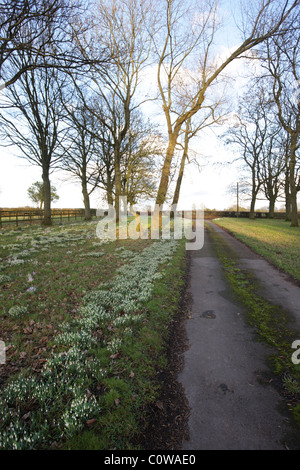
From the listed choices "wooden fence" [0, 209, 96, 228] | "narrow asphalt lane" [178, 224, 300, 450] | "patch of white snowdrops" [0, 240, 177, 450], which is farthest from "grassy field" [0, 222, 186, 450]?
"wooden fence" [0, 209, 96, 228]

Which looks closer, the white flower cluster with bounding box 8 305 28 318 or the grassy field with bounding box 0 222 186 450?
the grassy field with bounding box 0 222 186 450

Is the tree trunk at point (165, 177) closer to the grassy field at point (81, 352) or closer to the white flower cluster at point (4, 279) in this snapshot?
the grassy field at point (81, 352)

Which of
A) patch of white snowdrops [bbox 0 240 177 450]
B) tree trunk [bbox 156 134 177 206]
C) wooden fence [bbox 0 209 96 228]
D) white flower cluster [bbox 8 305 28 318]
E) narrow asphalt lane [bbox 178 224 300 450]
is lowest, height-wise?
narrow asphalt lane [bbox 178 224 300 450]

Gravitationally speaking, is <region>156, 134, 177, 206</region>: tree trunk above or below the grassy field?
above

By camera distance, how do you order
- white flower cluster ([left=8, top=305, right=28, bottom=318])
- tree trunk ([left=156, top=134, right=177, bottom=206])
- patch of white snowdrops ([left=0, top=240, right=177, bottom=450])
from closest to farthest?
1. patch of white snowdrops ([left=0, top=240, right=177, bottom=450])
2. white flower cluster ([left=8, top=305, right=28, bottom=318])
3. tree trunk ([left=156, top=134, right=177, bottom=206])

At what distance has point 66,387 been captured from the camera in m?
3.44

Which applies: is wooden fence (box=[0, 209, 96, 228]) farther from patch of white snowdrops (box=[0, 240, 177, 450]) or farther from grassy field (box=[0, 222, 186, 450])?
patch of white snowdrops (box=[0, 240, 177, 450])

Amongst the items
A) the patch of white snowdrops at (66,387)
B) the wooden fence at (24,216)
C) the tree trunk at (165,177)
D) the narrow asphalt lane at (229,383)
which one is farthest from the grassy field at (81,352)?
the wooden fence at (24,216)

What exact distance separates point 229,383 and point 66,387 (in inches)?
111

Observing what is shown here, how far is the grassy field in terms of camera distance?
289 centimetres

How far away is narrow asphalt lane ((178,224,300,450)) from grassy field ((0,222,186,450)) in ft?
2.28

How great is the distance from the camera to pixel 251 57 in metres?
18.0
